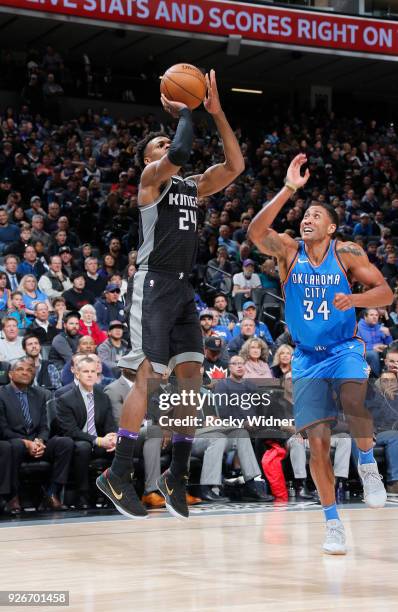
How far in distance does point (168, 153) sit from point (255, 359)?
5.42 meters

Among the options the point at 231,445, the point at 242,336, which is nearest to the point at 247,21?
the point at 242,336

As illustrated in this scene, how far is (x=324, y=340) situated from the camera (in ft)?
19.8

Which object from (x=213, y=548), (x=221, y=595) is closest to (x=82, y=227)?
(x=213, y=548)

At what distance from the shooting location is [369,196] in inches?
775

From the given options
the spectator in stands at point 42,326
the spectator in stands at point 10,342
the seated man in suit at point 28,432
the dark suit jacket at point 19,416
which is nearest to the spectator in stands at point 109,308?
the spectator in stands at point 42,326

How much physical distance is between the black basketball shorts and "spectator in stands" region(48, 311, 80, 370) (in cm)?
480

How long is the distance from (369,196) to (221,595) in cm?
1578

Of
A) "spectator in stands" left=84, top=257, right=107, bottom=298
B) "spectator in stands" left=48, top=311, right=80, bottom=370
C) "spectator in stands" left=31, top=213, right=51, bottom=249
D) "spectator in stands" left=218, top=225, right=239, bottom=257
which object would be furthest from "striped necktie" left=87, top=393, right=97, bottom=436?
"spectator in stands" left=218, top=225, right=239, bottom=257

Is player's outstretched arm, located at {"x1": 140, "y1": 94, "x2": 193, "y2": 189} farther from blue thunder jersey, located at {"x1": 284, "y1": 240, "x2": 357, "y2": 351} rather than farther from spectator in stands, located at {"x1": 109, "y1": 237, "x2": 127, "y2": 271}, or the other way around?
spectator in stands, located at {"x1": 109, "y1": 237, "x2": 127, "y2": 271}

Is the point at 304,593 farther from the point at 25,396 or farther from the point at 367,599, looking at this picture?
the point at 25,396

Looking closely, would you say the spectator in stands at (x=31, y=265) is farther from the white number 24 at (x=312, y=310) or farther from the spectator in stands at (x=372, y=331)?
the white number 24 at (x=312, y=310)

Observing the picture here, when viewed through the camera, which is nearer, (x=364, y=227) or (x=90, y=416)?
(x=90, y=416)

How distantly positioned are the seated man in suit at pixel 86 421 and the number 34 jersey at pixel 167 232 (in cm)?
364

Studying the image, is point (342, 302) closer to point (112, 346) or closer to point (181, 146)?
point (181, 146)
